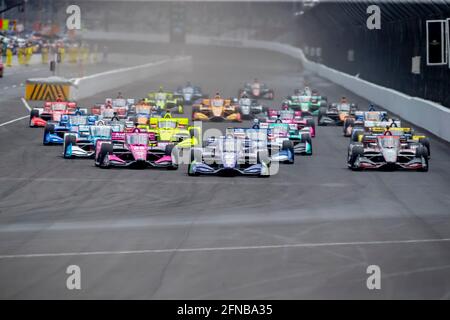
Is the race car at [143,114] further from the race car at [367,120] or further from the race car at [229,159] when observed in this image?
the race car at [367,120]

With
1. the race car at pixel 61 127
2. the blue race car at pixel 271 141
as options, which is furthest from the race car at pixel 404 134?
the race car at pixel 61 127

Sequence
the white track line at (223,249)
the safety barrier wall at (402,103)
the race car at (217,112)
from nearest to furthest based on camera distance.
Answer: the white track line at (223,249)
the safety barrier wall at (402,103)
the race car at (217,112)

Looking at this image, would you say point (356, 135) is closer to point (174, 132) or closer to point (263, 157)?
point (174, 132)

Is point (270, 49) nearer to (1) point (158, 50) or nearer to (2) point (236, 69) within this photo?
(1) point (158, 50)

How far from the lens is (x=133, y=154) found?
26062 mm

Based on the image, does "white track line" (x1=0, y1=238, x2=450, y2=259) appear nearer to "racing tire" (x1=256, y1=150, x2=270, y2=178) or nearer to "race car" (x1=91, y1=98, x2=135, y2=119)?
"racing tire" (x1=256, y1=150, x2=270, y2=178)

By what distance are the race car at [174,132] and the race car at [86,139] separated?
917 millimetres

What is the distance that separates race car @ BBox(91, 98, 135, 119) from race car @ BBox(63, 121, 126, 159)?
4.16 m

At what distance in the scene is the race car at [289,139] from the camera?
27989 mm

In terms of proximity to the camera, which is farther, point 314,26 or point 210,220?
point 314,26

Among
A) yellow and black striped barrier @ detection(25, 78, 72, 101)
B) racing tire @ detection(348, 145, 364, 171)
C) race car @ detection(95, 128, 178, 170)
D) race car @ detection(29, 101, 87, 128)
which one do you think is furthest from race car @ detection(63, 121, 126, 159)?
yellow and black striped barrier @ detection(25, 78, 72, 101)

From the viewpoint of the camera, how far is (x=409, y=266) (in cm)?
1501
